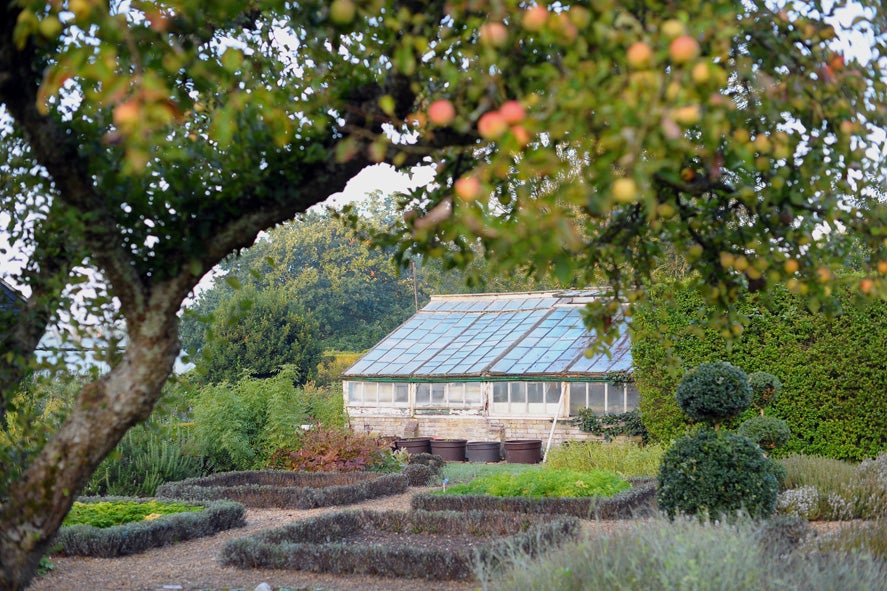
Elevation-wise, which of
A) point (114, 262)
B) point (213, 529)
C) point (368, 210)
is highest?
point (368, 210)

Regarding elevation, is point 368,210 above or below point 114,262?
above

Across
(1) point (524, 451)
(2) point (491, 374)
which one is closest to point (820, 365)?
(1) point (524, 451)

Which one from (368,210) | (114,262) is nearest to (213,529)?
(114,262)

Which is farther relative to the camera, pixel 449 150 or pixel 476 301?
pixel 476 301

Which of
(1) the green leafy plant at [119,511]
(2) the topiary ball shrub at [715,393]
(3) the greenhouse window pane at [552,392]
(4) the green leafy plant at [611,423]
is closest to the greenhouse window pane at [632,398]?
(4) the green leafy plant at [611,423]

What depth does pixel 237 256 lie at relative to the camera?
3.49 metres

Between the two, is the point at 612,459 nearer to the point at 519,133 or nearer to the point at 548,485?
the point at 548,485

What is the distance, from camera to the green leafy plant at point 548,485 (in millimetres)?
9727

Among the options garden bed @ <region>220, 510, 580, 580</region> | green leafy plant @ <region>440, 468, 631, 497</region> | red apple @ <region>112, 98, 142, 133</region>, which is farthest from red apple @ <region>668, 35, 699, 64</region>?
green leafy plant @ <region>440, 468, 631, 497</region>

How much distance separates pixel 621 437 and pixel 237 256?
1378cm

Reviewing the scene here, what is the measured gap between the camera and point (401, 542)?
7.55 metres

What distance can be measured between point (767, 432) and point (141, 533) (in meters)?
8.01

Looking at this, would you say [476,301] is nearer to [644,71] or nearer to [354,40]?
[354,40]

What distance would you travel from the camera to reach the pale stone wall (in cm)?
1770
